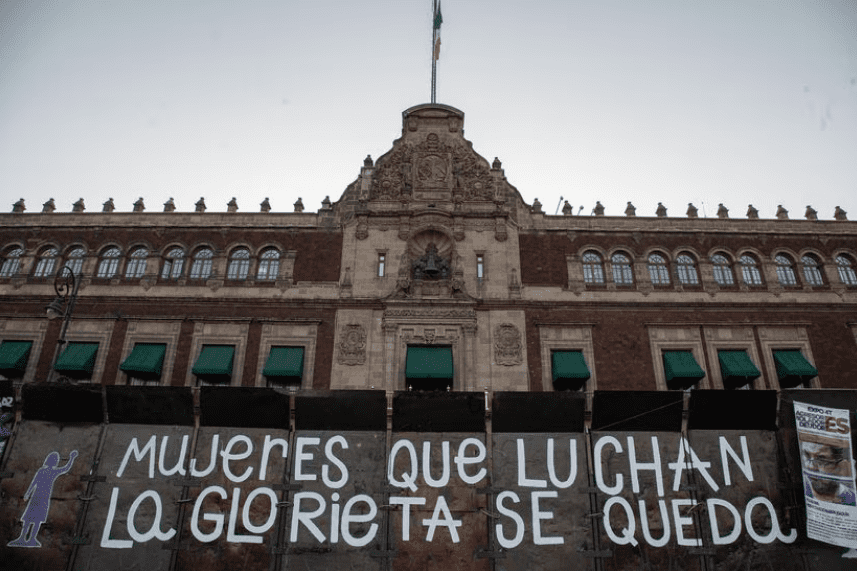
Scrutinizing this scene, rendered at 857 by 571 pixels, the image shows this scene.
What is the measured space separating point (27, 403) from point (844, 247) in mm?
31938

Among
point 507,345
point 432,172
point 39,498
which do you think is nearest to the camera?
point 39,498

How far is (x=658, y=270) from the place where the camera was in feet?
83.5

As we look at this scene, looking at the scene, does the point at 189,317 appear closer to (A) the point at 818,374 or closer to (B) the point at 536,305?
(B) the point at 536,305

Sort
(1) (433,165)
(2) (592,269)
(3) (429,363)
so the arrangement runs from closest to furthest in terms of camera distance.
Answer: (3) (429,363), (2) (592,269), (1) (433,165)

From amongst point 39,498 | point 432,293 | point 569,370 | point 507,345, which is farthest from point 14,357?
point 569,370

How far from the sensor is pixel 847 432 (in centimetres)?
1138

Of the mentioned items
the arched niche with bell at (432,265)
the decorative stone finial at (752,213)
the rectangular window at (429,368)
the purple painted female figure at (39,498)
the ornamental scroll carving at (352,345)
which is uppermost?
Result: the decorative stone finial at (752,213)

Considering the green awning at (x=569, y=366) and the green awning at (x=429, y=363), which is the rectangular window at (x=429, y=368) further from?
the green awning at (x=569, y=366)

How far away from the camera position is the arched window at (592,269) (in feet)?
82.4

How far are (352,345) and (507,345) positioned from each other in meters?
6.58

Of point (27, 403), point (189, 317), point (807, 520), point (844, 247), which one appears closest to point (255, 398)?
point (27, 403)

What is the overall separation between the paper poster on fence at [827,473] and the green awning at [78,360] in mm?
25001

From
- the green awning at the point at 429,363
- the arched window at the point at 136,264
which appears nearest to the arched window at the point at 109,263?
the arched window at the point at 136,264

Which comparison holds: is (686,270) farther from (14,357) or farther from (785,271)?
(14,357)
